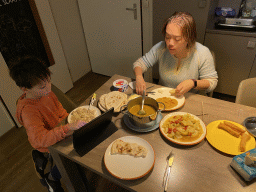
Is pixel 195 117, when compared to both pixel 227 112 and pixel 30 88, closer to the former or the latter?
pixel 227 112

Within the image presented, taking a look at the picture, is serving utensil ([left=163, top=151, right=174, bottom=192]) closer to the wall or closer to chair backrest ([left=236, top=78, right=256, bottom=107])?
chair backrest ([left=236, top=78, right=256, bottom=107])

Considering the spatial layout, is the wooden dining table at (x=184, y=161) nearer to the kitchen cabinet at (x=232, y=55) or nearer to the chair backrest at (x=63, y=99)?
the chair backrest at (x=63, y=99)

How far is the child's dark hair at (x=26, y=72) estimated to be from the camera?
38.0 inches

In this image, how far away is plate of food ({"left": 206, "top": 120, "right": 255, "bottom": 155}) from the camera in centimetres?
89

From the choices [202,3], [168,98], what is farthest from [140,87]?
[202,3]

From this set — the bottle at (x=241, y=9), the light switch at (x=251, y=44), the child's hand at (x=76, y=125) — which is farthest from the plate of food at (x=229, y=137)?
the bottle at (x=241, y=9)

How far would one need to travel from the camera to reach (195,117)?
1060 mm

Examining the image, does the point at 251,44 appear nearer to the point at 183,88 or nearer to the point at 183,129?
the point at 183,88

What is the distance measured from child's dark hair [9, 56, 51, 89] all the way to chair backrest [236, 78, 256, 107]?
1308mm

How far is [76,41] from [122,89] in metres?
1.97

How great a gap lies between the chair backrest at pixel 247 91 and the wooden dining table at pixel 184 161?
0.67ft

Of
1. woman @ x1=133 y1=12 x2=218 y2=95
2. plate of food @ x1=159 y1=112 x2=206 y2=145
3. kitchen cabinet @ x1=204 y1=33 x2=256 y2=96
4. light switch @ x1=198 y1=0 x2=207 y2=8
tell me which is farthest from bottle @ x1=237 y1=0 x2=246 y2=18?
plate of food @ x1=159 y1=112 x2=206 y2=145


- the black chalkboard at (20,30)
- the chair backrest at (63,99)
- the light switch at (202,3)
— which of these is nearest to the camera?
the chair backrest at (63,99)

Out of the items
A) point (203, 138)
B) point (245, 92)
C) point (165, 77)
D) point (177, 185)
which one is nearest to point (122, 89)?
point (165, 77)
